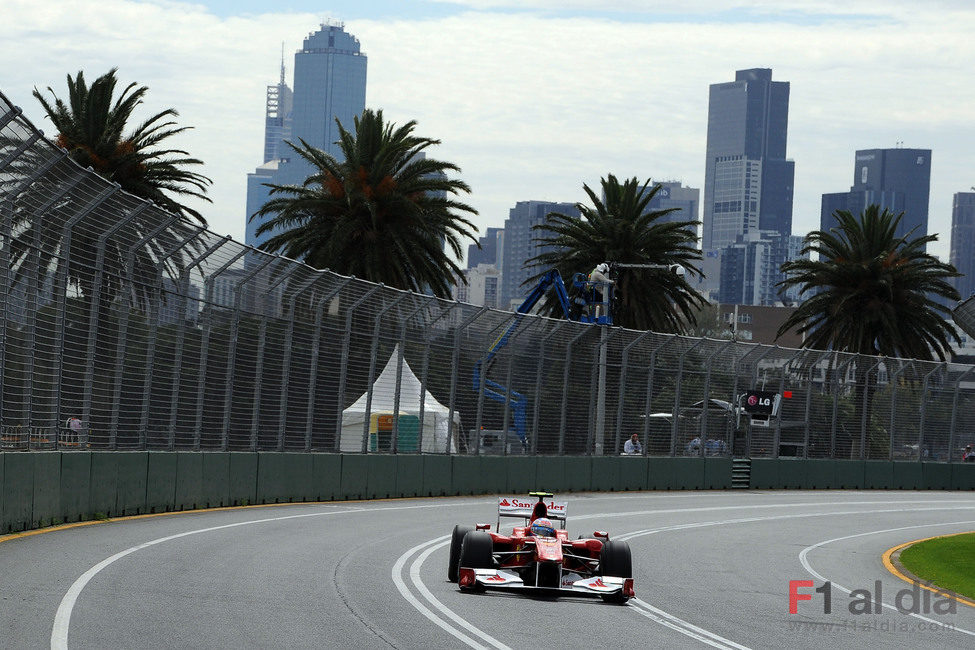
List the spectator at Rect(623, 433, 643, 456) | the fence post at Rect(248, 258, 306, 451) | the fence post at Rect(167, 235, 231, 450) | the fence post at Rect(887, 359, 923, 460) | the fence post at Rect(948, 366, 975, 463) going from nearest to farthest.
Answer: the fence post at Rect(167, 235, 231, 450), the fence post at Rect(248, 258, 306, 451), the spectator at Rect(623, 433, 643, 456), the fence post at Rect(887, 359, 923, 460), the fence post at Rect(948, 366, 975, 463)

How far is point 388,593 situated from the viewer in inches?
511

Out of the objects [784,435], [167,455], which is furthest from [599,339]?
[167,455]

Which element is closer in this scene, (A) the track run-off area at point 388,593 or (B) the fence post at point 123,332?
(A) the track run-off area at point 388,593

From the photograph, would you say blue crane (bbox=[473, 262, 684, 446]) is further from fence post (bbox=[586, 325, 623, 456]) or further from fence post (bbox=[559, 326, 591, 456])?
fence post (bbox=[586, 325, 623, 456])

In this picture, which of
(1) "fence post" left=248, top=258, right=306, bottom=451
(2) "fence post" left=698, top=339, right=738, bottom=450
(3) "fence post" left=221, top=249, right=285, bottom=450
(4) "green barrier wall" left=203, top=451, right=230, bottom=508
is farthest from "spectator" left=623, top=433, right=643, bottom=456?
(4) "green barrier wall" left=203, top=451, right=230, bottom=508

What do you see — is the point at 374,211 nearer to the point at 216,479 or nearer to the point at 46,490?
the point at 216,479

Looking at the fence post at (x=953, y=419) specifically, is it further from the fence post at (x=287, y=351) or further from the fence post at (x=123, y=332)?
the fence post at (x=123, y=332)

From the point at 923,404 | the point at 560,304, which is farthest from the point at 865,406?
the point at 560,304

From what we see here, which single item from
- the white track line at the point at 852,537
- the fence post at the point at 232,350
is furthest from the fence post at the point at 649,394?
the fence post at the point at 232,350

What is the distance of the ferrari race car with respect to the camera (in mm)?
13242

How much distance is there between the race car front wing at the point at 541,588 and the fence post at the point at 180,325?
970 centimetres

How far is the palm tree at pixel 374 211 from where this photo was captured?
41125mm

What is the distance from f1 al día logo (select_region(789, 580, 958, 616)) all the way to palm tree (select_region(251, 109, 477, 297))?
2537 centimetres

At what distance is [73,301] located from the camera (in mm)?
18703
